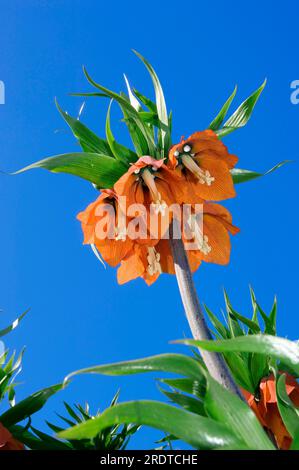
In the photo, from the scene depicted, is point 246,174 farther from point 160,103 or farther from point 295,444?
point 295,444

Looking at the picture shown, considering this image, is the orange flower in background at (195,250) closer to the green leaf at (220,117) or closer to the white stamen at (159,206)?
the white stamen at (159,206)

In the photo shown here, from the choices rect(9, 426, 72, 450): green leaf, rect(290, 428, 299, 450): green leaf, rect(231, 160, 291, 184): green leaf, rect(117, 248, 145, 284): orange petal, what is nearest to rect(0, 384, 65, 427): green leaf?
rect(9, 426, 72, 450): green leaf

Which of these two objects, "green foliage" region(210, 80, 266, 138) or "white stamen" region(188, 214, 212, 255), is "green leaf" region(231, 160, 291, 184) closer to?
"green foliage" region(210, 80, 266, 138)

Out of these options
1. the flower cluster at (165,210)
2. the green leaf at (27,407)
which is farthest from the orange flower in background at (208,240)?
the green leaf at (27,407)

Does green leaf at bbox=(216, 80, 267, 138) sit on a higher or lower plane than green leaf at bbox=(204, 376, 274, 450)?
higher

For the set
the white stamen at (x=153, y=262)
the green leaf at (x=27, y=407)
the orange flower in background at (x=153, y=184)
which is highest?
the orange flower in background at (x=153, y=184)
